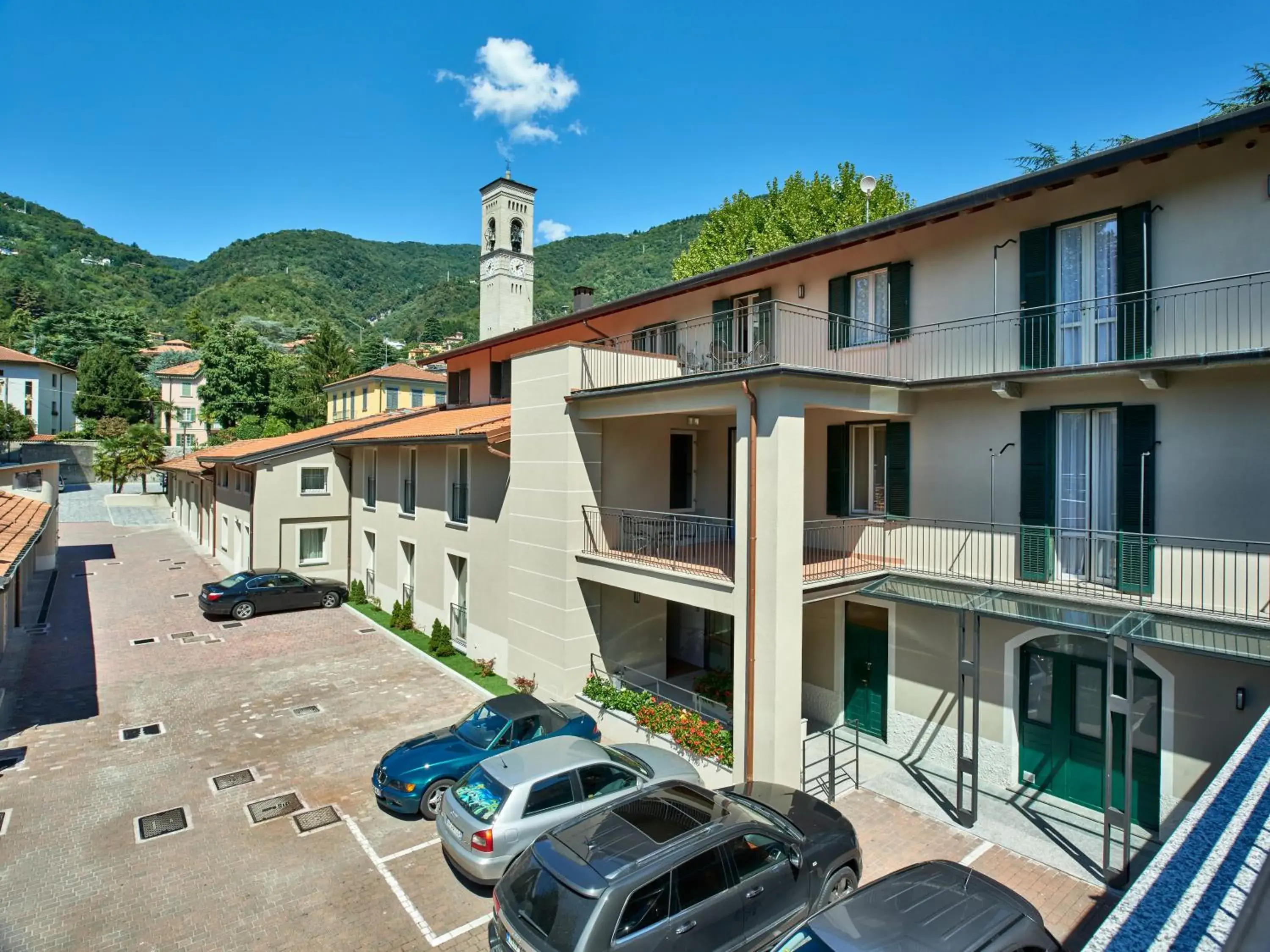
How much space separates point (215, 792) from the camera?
33.6ft

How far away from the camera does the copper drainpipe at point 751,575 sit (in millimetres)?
10047

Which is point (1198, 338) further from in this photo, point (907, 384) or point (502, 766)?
point (502, 766)

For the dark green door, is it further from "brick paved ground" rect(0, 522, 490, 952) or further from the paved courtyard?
"brick paved ground" rect(0, 522, 490, 952)

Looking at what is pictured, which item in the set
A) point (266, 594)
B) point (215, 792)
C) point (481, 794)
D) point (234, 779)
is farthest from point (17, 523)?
point (481, 794)

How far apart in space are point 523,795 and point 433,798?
2535 mm

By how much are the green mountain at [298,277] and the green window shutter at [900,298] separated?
5007cm

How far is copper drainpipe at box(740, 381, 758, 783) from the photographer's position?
10.0 m

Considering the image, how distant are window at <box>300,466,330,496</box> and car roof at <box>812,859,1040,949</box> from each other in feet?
72.0

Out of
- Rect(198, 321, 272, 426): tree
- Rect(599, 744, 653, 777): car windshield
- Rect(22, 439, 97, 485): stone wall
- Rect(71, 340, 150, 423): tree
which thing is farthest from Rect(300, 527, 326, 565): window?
Rect(71, 340, 150, 423): tree

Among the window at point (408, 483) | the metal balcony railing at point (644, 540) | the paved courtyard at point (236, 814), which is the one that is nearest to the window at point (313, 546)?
the window at point (408, 483)

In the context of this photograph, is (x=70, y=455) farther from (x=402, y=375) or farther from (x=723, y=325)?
(x=723, y=325)

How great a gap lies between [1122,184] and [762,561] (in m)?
7.39

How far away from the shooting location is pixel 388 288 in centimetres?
13412

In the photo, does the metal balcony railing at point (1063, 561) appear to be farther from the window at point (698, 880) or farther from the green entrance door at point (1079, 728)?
the window at point (698, 880)
